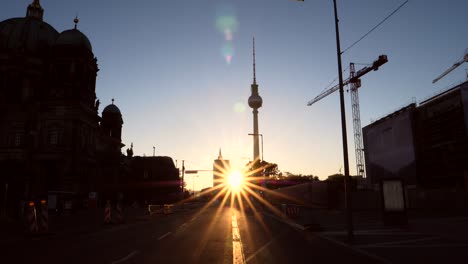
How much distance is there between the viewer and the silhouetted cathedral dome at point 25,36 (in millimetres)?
64500

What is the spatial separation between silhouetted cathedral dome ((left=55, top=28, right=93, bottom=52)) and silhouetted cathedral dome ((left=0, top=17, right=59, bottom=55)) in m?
4.37

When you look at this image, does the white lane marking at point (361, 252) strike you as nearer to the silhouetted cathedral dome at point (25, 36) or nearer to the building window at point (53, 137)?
the building window at point (53, 137)

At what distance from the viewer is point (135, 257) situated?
10.7 metres

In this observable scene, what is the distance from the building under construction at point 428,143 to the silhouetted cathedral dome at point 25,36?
2805 inches

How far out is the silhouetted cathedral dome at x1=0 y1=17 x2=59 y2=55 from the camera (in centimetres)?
6450

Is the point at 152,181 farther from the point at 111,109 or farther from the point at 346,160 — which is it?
the point at 346,160

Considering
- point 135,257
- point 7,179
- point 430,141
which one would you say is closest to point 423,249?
point 135,257

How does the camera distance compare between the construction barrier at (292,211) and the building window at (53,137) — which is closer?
the construction barrier at (292,211)

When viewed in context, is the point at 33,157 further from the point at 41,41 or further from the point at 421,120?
the point at 421,120

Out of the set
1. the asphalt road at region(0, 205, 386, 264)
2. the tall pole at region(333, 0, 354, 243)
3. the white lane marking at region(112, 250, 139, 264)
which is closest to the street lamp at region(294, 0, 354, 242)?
the tall pole at region(333, 0, 354, 243)

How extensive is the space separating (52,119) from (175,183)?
2194 inches

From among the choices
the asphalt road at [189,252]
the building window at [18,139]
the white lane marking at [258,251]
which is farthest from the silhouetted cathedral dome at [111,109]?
the white lane marking at [258,251]

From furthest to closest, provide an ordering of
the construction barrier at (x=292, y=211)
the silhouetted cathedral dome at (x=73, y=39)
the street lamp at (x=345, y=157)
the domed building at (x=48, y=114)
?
the silhouetted cathedral dome at (x=73, y=39) → the domed building at (x=48, y=114) → the construction barrier at (x=292, y=211) → the street lamp at (x=345, y=157)

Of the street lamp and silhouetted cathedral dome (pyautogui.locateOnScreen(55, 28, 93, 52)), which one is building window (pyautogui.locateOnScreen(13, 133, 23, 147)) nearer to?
silhouetted cathedral dome (pyautogui.locateOnScreen(55, 28, 93, 52))
